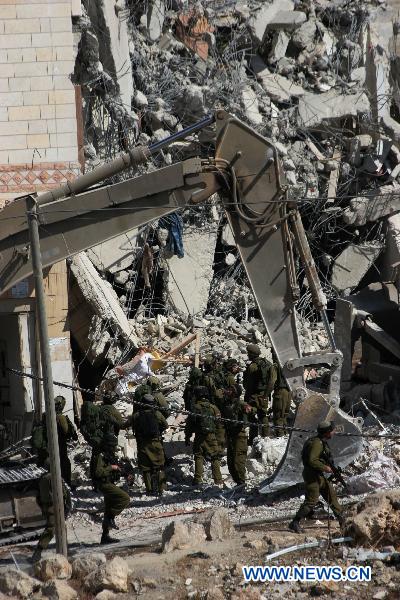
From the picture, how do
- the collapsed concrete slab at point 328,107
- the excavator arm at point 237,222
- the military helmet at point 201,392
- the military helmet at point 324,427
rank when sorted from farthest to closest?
the collapsed concrete slab at point 328,107, the military helmet at point 201,392, the excavator arm at point 237,222, the military helmet at point 324,427

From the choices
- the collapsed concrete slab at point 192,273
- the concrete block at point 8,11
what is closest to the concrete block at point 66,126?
the concrete block at point 8,11

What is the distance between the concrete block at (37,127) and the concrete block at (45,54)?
971 millimetres

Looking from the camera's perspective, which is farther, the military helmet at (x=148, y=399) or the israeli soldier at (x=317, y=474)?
the military helmet at (x=148, y=399)

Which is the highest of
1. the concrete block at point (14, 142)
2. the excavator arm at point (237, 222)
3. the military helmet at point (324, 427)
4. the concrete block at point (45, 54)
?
the concrete block at point (45, 54)

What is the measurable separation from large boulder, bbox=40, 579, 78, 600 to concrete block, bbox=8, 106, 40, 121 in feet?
30.5

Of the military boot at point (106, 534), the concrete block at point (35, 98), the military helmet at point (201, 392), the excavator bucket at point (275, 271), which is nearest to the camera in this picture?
the military boot at point (106, 534)

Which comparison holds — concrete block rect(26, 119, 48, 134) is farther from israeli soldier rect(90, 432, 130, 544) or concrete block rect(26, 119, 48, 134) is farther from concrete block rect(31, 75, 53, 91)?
israeli soldier rect(90, 432, 130, 544)

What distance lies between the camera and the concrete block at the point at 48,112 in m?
18.5

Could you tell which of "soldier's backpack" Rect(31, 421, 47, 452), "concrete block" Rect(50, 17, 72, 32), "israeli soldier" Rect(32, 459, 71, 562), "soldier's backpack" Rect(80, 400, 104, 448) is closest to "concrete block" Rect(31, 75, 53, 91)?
"concrete block" Rect(50, 17, 72, 32)

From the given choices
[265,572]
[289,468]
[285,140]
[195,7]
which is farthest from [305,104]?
[265,572]

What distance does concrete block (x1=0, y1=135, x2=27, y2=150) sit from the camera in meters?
18.4

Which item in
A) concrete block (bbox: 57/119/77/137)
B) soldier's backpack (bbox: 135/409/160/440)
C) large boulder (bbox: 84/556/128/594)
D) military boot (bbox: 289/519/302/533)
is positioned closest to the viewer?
large boulder (bbox: 84/556/128/594)

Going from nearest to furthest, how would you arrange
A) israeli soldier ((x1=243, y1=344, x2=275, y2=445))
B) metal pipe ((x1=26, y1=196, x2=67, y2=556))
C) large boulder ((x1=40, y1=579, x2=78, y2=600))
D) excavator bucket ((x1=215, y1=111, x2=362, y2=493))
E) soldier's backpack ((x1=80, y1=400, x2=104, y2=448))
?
large boulder ((x1=40, y1=579, x2=78, y2=600))
metal pipe ((x1=26, y1=196, x2=67, y2=556))
excavator bucket ((x1=215, y1=111, x2=362, y2=493))
soldier's backpack ((x1=80, y1=400, x2=104, y2=448))
israeli soldier ((x1=243, y1=344, x2=275, y2=445))

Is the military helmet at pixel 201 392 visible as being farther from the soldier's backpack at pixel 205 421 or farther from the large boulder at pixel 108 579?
the large boulder at pixel 108 579
